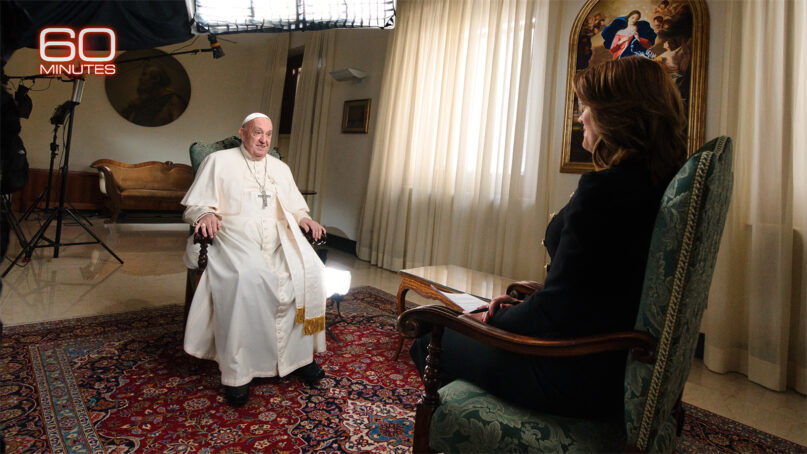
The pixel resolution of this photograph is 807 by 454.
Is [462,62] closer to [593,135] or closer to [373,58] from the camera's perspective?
[373,58]

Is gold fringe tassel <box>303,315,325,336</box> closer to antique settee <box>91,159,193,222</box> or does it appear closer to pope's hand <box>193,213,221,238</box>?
pope's hand <box>193,213,221,238</box>

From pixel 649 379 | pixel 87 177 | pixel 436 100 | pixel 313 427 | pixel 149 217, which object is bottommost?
pixel 313 427

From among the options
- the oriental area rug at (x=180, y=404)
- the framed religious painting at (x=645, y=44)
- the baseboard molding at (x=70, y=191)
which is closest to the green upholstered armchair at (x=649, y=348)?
the oriental area rug at (x=180, y=404)

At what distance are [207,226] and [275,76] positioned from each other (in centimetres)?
702

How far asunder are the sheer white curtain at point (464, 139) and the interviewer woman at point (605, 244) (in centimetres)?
274

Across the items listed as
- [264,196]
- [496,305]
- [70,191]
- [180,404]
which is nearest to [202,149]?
[264,196]

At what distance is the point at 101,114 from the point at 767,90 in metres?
9.28

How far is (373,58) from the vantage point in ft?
19.5

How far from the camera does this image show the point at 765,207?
2559mm

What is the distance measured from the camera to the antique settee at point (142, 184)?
6742 mm

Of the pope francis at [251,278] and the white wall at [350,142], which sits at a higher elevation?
the white wall at [350,142]

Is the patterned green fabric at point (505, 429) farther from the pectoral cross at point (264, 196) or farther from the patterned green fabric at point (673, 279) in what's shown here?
the pectoral cross at point (264, 196)

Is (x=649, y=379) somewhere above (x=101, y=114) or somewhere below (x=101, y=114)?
below

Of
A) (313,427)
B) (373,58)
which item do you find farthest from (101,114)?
(313,427)
